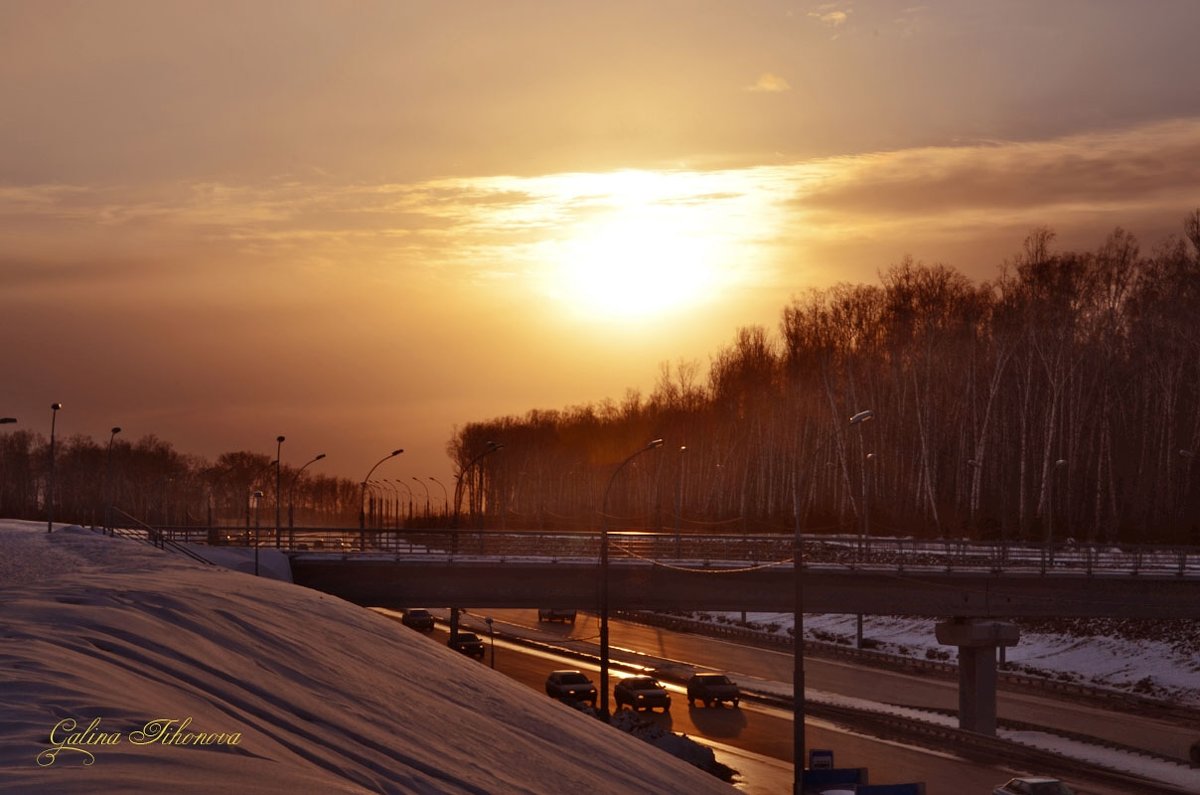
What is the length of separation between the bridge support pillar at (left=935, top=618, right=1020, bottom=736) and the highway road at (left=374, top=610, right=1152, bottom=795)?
4.39m

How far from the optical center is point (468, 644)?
68062 mm

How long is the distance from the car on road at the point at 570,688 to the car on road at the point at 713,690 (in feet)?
13.7

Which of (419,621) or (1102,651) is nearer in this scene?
(1102,651)

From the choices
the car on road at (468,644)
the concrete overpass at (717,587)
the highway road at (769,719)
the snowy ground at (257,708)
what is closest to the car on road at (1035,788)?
the highway road at (769,719)

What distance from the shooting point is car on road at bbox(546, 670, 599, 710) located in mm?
50562

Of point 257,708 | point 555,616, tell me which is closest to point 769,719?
point 257,708

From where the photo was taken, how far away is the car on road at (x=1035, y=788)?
31656mm

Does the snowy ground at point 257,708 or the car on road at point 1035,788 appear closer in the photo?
the snowy ground at point 257,708

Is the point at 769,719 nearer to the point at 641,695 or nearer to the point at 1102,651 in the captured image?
the point at 641,695

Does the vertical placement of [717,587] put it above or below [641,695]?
above

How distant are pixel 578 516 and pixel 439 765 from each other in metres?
151

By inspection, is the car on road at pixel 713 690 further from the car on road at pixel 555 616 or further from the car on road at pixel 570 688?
the car on road at pixel 555 616

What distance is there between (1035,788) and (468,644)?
40.7 metres

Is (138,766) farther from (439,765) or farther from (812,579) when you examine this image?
(812,579)
